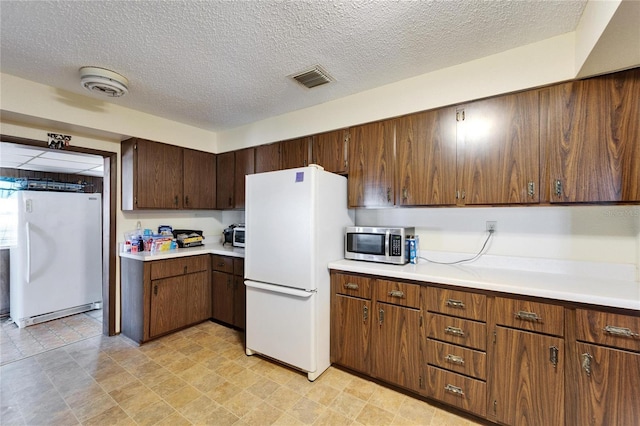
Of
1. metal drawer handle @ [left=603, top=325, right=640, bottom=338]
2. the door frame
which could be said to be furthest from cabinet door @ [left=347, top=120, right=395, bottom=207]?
the door frame

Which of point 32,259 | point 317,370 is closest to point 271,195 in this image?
point 317,370

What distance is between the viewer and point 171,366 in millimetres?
2438

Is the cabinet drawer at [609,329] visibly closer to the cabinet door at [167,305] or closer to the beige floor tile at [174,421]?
the beige floor tile at [174,421]

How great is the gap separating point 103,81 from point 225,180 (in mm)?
1721

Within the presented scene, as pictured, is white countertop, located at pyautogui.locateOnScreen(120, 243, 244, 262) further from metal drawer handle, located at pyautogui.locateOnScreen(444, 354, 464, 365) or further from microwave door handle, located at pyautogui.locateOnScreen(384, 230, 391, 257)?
metal drawer handle, located at pyautogui.locateOnScreen(444, 354, 464, 365)

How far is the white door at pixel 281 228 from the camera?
87.4 inches

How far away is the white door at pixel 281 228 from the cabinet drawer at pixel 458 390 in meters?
1.06

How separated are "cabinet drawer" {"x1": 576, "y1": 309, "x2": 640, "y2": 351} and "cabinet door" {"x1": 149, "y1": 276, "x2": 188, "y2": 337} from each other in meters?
3.38

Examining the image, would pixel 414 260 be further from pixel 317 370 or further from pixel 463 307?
pixel 317 370

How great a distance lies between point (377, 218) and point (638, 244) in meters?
1.78

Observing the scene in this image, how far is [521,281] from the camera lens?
174cm

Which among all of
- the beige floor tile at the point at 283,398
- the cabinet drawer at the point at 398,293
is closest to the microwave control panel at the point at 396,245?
the cabinet drawer at the point at 398,293

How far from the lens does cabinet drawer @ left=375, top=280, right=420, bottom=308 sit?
198 centimetres

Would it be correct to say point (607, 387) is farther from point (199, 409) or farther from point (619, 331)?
point (199, 409)
